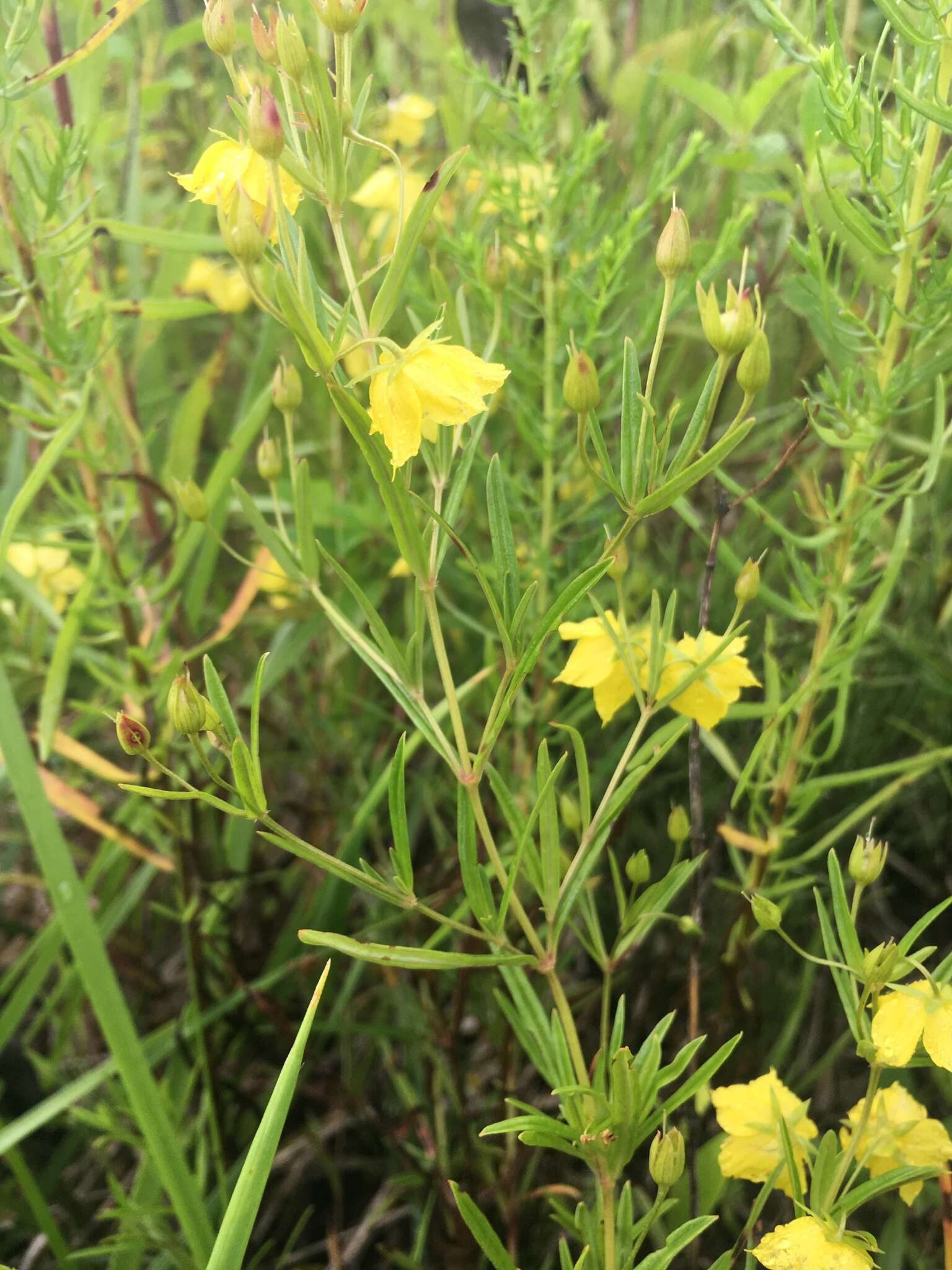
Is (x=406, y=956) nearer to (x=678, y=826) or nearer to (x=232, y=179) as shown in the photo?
(x=678, y=826)

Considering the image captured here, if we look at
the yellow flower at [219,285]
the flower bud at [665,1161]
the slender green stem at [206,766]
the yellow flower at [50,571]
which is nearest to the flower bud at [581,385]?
the slender green stem at [206,766]

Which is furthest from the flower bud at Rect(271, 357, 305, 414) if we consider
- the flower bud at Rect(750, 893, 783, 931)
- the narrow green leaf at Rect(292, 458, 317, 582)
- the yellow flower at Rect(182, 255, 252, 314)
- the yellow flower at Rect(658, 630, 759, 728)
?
the yellow flower at Rect(182, 255, 252, 314)

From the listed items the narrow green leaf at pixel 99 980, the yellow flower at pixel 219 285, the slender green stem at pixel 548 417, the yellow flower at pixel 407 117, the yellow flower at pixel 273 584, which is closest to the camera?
the narrow green leaf at pixel 99 980

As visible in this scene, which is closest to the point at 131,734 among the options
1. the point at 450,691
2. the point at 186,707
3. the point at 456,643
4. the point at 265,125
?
the point at 186,707

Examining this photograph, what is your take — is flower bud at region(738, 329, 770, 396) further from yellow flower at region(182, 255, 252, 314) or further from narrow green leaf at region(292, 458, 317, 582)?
yellow flower at region(182, 255, 252, 314)

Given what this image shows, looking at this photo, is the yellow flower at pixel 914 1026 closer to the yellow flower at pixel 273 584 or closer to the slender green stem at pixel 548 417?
the slender green stem at pixel 548 417
